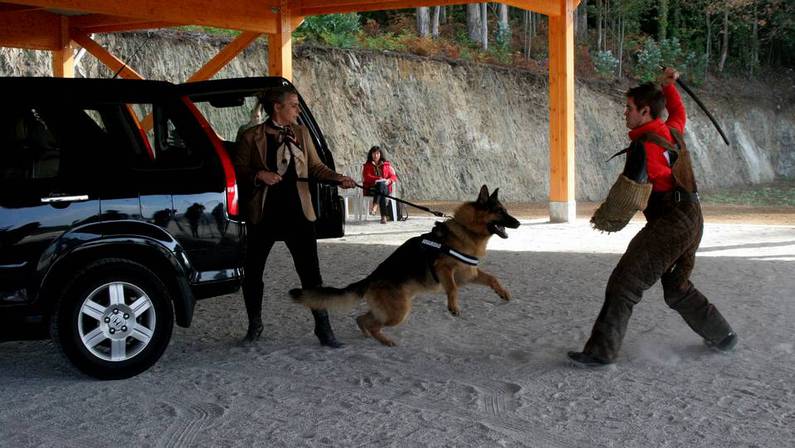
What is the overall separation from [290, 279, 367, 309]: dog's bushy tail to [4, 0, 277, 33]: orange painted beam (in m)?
9.18

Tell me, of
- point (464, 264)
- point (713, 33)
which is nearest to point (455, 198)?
point (713, 33)

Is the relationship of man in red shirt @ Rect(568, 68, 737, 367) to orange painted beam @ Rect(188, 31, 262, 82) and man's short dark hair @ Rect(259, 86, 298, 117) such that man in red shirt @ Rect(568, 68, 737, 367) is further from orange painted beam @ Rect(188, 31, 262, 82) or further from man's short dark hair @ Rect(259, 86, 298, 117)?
orange painted beam @ Rect(188, 31, 262, 82)

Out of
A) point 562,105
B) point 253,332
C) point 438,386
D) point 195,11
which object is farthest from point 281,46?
point 438,386

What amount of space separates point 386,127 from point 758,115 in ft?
57.6

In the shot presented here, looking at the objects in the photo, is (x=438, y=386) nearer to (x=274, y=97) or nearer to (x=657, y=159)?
(x=657, y=159)

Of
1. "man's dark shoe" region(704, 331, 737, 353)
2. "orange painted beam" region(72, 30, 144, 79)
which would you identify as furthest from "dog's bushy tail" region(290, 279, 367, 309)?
"orange painted beam" region(72, 30, 144, 79)

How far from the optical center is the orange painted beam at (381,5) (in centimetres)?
1688

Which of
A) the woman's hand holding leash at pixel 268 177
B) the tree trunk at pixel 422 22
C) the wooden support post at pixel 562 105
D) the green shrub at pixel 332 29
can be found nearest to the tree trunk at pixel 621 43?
the tree trunk at pixel 422 22

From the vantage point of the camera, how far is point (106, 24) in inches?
784

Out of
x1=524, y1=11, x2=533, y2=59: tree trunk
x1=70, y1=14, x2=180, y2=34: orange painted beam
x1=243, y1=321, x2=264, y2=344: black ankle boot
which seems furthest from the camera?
x1=524, y1=11, x2=533, y2=59: tree trunk

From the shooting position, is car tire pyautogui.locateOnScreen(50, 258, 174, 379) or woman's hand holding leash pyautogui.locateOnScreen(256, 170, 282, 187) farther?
woman's hand holding leash pyautogui.locateOnScreen(256, 170, 282, 187)

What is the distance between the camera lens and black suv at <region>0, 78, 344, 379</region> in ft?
18.8

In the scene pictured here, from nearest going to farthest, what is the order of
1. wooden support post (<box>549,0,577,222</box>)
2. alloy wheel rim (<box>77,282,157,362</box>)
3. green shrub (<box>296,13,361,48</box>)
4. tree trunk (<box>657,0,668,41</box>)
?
alloy wheel rim (<box>77,282,157,362</box>) < wooden support post (<box>549,0,577,222</box>) < green shrub (<box>296,13,361,48</box>) < tree trunk (<box>657,0,668,41</box>)

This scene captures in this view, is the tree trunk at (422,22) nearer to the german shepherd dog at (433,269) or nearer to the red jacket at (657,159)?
the german shepherd dog at (433,269)
